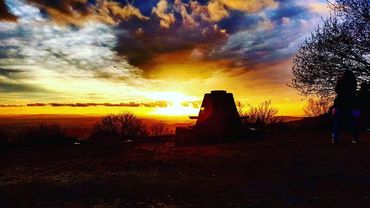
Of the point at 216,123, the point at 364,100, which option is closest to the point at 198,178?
the point at 216,123

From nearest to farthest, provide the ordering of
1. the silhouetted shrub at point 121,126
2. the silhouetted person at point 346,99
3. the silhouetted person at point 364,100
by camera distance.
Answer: the silhouetted person at point 346,99 → the silhouetted person at point 364,100 → the silhouetted shrub at point 121,126

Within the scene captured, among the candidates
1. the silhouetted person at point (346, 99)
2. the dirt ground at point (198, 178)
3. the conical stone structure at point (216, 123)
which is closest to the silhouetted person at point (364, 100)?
the conical stone structure at point (216, 123)

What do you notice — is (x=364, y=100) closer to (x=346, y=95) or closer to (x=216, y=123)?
(x=216, y=123)

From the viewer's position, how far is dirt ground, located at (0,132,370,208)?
639 cm

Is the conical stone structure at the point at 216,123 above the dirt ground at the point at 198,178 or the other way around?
above

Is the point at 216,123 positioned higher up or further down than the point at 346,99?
further down

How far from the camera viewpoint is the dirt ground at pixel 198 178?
6.39 metres

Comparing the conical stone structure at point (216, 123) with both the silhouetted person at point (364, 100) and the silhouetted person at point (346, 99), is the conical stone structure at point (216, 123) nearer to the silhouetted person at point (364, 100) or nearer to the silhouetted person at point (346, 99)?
the silhouetted person at point (346, 99)

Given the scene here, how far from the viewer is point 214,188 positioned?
7199mm

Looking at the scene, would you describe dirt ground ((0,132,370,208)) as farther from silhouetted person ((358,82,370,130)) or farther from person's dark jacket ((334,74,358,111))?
silhouetted person ((358,82,370,130))

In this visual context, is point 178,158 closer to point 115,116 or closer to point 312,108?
point 115,116

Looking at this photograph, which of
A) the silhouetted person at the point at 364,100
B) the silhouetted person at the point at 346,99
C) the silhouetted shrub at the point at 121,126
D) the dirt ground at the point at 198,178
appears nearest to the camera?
the dirt ground at the point at 198,178

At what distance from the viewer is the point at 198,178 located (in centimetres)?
822

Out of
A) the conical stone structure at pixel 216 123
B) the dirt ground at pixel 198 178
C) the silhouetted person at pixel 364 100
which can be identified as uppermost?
the silhouetted person at pixel 364 100
